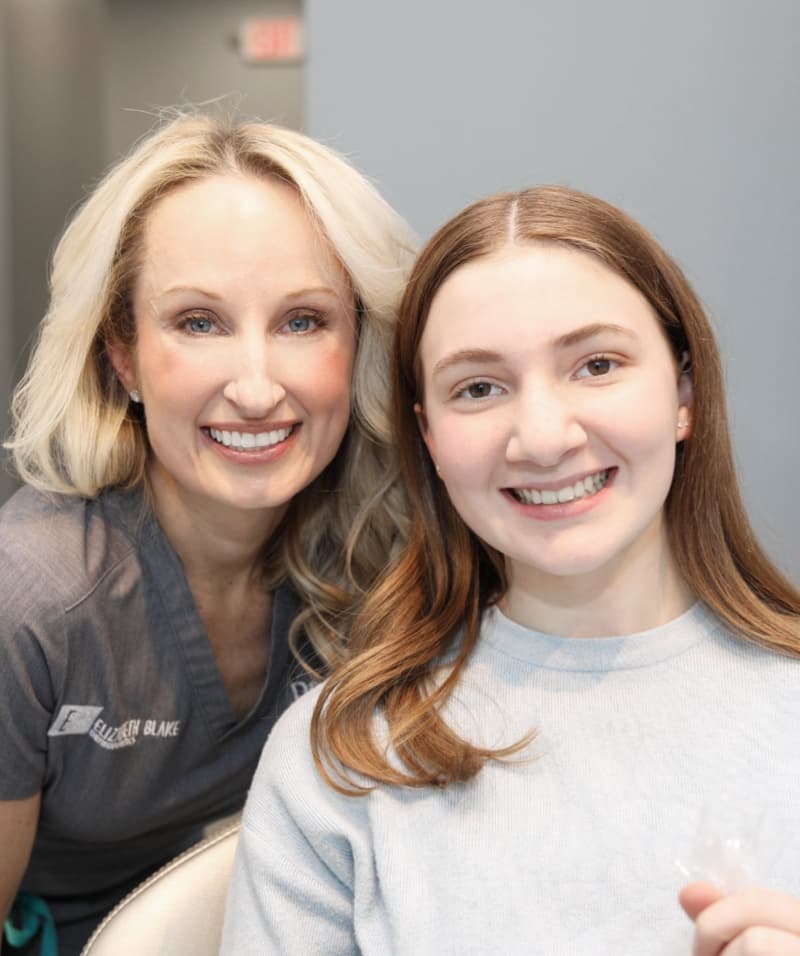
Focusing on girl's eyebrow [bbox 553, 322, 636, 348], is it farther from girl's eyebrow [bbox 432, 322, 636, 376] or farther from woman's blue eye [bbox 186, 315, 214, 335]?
woman's blue eye [bbox 186, 315, 214, 335]

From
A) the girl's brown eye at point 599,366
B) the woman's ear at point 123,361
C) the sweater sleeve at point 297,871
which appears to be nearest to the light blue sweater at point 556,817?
the sweater sleeve at point 297,871

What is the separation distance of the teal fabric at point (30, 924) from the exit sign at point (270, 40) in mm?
2061

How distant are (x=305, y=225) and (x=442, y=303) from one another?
0.27m

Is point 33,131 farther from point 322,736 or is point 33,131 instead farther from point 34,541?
point 322,736

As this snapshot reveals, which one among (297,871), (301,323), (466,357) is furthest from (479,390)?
(297,871)

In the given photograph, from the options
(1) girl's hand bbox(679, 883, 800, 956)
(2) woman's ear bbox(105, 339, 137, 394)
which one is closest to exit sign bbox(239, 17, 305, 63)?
(2) woman's ear bbox(105, 339, 137, 394)

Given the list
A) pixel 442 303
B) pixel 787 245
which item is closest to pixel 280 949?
pixel 442 303

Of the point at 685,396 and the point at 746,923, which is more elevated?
the point at 685,396

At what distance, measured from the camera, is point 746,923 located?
2.66 feet

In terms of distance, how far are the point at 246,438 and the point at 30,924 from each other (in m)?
0.69

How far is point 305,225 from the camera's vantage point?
1.30m

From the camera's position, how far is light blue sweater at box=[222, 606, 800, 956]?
1.01m

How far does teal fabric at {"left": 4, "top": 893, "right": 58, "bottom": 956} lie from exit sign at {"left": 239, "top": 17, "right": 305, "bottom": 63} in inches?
81.2

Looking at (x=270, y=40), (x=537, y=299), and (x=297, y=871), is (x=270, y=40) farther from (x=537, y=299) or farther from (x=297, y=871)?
(x=297, y=871)
